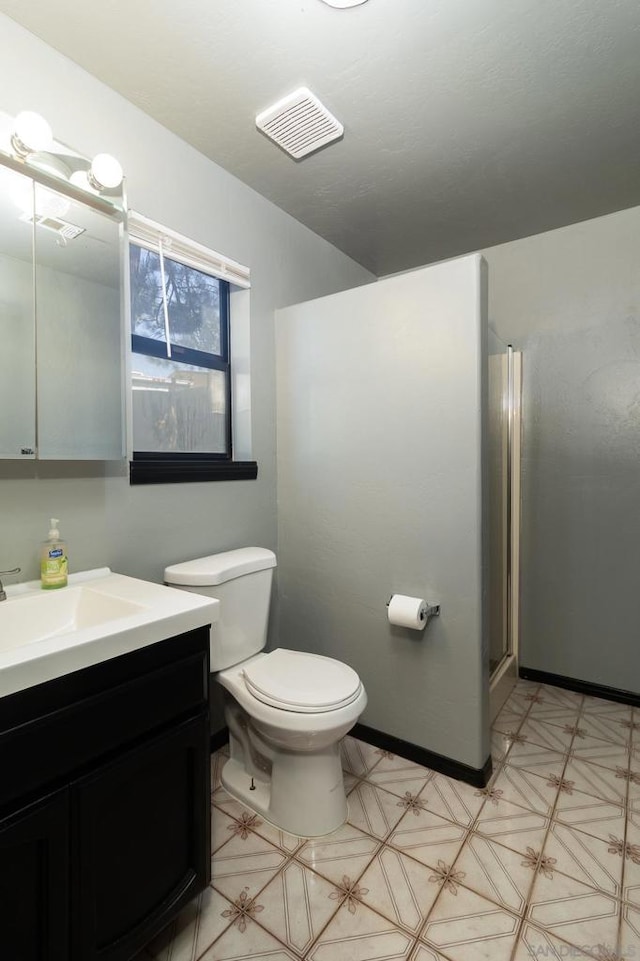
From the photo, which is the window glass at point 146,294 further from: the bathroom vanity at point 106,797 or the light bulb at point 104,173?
the bathroom vanity at point 106,797

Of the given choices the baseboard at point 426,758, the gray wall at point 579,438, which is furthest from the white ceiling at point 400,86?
the baseboard at point 426,758

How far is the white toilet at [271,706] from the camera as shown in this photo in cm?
143

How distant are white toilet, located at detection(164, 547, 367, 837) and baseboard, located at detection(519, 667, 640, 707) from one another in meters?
1.47

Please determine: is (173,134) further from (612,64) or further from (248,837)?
(248,837)

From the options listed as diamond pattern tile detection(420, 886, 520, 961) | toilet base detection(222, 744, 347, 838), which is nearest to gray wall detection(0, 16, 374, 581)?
toilet base detection(222, 744, 347, 838)

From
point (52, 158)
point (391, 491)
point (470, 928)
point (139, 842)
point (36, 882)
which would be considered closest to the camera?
point (36, 882)

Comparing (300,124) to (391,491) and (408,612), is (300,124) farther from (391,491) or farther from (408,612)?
(408,612)

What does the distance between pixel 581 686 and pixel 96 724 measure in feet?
7.99

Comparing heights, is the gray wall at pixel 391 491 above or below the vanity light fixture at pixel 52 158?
below

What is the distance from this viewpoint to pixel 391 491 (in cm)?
186

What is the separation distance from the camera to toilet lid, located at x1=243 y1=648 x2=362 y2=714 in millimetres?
1423

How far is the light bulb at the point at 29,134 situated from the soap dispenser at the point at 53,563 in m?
1.00

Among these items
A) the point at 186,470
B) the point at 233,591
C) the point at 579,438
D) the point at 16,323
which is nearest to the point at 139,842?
the point at 233,591

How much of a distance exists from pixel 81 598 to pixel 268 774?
94cm
